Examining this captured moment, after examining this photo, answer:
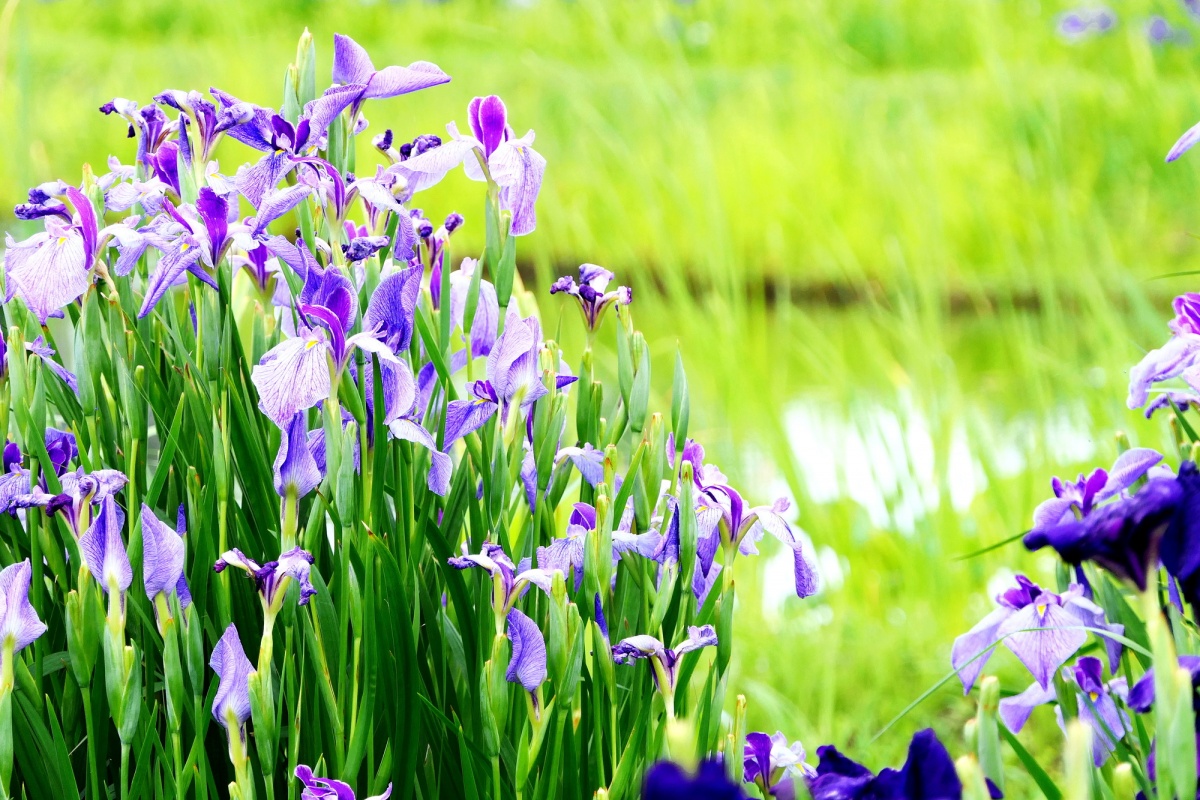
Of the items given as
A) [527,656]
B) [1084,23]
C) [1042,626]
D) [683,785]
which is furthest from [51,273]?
[1084,23]

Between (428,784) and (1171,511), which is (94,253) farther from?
(1171,511)

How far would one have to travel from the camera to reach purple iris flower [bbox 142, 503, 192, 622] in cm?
59

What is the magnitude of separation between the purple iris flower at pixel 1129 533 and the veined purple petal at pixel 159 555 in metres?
0.44

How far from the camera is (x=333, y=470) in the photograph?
577 millimetres

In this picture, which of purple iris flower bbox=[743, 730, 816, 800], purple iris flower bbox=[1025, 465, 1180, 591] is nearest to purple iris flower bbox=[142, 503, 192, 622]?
purple iris flower bbox=[743, 730, 816, 800]

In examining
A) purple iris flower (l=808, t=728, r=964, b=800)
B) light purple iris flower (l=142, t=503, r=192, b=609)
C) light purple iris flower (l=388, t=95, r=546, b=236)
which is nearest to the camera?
purple iris flower (l=808, t=728, r=964, b=800)

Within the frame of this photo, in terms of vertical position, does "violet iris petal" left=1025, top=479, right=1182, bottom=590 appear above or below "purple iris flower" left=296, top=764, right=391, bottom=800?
above

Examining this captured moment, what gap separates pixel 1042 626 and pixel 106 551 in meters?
0.53

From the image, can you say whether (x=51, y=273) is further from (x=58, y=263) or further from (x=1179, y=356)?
(x=1179, y=356)

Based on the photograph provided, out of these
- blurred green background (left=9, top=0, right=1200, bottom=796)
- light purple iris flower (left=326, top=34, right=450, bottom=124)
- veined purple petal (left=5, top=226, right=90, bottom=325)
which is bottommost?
blurred green background (left=9, top=0, right=1200, bottom=796)

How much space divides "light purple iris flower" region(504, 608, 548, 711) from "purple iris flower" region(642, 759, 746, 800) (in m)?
0.27

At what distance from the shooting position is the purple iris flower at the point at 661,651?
23.8 inches

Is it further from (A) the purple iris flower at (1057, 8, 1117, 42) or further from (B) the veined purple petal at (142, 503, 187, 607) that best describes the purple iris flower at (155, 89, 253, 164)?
(A) the purple iris flower at (1057, 8, 1117, 42)

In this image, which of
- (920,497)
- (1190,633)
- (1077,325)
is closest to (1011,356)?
(1077,325)
